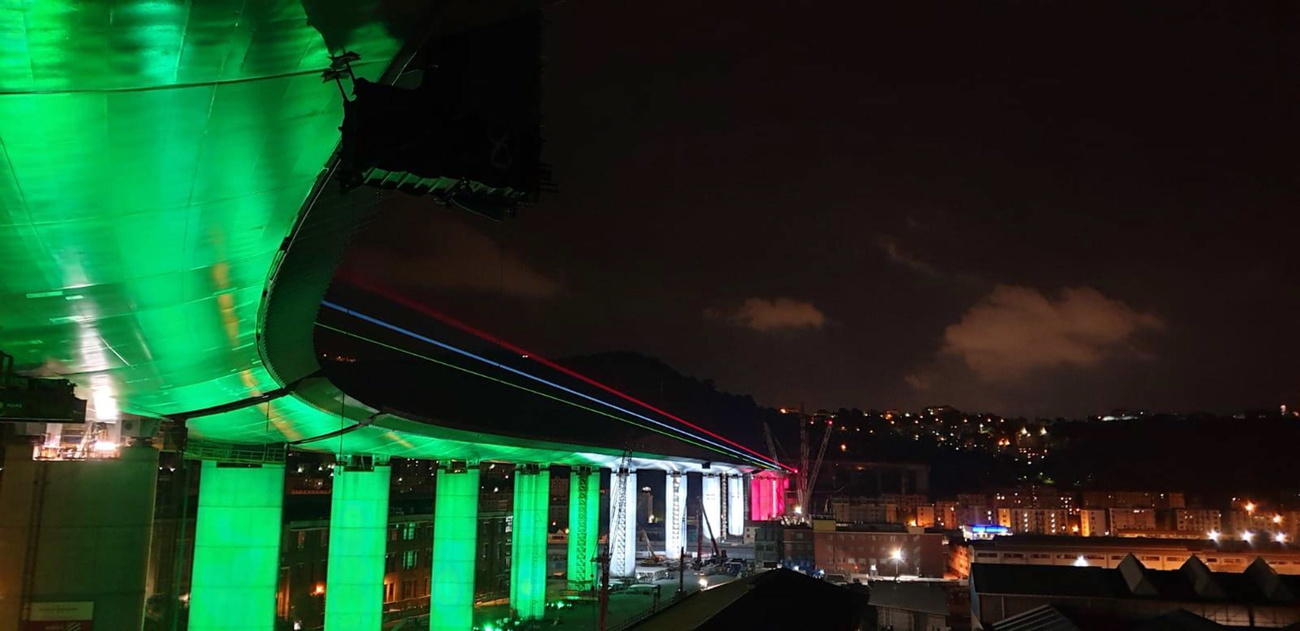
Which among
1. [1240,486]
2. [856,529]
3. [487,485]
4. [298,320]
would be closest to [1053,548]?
[856,529]

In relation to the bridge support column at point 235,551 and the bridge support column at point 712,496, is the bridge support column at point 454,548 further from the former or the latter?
the bridge support column at point 712,496

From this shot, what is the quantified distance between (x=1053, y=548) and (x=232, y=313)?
61661 millimetres

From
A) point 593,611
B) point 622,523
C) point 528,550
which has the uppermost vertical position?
point 622,523

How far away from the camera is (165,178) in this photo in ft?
24.8

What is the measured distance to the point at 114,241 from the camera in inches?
342

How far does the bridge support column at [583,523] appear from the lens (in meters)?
61.8

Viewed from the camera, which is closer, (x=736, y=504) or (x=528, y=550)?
(x=528, y=550)

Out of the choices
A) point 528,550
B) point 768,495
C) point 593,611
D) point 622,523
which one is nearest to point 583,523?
point 622,523

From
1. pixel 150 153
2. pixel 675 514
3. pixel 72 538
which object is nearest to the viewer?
pixel 150 153

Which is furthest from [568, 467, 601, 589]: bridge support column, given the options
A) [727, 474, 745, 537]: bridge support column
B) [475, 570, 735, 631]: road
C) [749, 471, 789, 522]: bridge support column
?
[749, 471, 789, 522]: bridge support column

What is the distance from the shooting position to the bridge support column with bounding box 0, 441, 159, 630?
46.6 feet

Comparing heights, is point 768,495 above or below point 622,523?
above

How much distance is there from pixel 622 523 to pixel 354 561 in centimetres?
3906

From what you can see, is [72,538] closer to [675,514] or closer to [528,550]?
[528,550]
